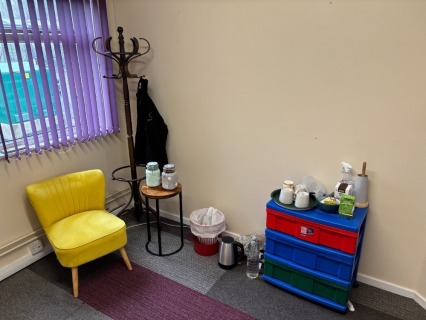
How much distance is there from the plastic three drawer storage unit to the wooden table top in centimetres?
73

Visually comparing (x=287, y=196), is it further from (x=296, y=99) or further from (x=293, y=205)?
(x=296, y=99)

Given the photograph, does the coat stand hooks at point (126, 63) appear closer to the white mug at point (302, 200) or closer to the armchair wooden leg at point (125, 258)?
the armchair wooden leg at point (125, 258)

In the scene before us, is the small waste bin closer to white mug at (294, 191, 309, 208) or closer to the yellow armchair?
the yellow armchair

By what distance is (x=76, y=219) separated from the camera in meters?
2.26

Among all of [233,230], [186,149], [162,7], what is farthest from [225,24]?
[233,230]

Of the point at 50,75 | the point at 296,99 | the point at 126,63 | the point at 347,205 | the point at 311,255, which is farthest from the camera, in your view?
the point at 126,63

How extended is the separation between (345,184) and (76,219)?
6.23 feet

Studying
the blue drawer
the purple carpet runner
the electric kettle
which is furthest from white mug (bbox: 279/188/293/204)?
the purple carpet runner

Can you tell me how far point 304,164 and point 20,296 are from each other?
2123mm

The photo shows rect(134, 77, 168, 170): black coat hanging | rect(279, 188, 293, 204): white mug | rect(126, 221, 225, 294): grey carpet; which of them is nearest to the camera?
rect(279, 188, 293, 204): white mug

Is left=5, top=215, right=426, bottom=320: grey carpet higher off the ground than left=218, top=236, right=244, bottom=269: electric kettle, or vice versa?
left=218, top=236, right=244, bottom=269: electric kettle

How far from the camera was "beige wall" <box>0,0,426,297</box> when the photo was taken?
1718 mm

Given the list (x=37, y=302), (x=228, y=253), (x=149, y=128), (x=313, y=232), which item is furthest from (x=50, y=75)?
(x=313, y=232)

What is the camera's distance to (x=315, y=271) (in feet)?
6.22
